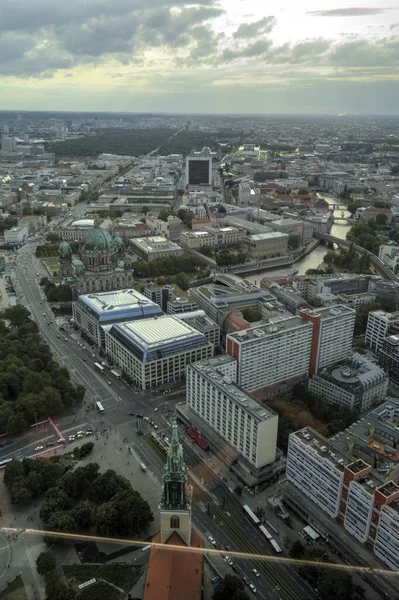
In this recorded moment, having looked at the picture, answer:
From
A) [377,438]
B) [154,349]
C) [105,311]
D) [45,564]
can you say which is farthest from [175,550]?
[105,311]

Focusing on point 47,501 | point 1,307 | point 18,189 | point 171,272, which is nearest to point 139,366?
point 47,501

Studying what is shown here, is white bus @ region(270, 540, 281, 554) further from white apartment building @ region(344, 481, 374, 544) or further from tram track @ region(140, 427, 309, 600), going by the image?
white apartment building @ region(344, 481, 374, 544)

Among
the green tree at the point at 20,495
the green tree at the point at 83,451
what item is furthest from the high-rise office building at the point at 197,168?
the green tree at the point at 20,495

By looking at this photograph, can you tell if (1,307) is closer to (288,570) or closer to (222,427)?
(222,427)

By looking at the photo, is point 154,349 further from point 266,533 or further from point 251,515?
point 266,533

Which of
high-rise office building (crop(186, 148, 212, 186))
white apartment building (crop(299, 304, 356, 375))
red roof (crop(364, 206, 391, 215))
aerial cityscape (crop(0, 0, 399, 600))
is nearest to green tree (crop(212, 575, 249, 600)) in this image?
aerial cityscape (crop(0, 0, 399, 600))

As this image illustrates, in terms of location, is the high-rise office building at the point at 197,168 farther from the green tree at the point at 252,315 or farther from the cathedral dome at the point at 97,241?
the green tree at the point at 252,315
